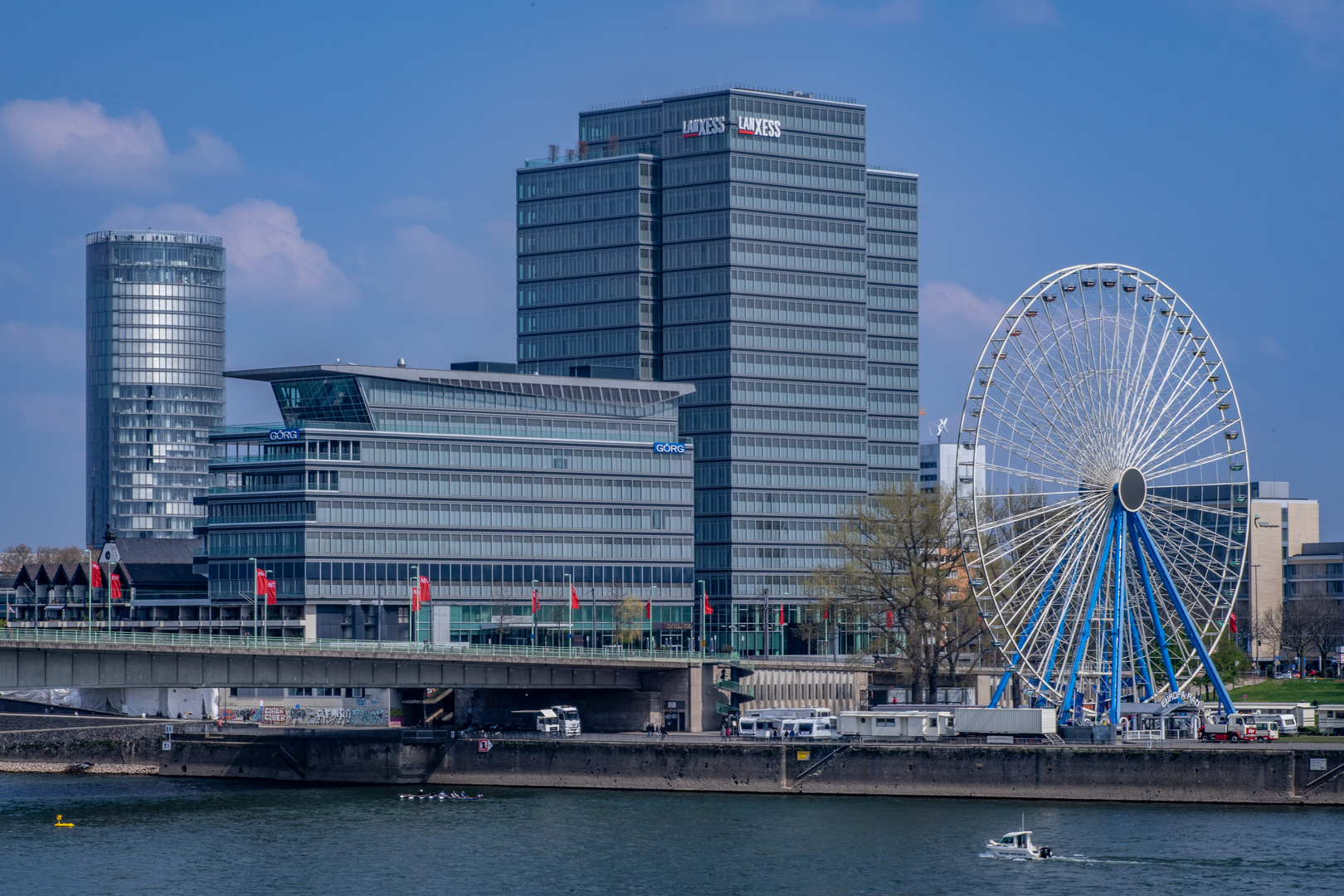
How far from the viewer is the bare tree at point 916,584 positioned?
171 metres

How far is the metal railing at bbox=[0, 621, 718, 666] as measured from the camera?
130625mm

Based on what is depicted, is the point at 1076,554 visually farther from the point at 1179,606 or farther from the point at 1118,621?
the point at 1179,606

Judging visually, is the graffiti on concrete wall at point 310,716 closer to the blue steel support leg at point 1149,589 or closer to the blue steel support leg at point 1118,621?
the blue steel support leg at point 1118,621

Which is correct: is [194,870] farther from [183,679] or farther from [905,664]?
[905,664]

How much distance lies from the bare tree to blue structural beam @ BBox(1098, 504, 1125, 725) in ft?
68.3

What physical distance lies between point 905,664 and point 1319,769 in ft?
187

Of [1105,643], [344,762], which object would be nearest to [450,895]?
[344,762]

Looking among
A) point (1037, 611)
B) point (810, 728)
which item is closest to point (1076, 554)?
point (1037, 611)

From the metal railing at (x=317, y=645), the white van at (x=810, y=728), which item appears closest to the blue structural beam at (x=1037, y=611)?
the white van at (x=810, y=728)

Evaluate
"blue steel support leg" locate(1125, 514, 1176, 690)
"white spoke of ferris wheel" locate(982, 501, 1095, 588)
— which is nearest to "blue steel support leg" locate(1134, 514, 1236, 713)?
"blue steel support leg" locate(1125, 514, 1176, 690)

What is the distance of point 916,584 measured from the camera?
170125mm

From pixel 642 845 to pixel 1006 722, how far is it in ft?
111

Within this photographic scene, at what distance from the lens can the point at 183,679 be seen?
5384 inches

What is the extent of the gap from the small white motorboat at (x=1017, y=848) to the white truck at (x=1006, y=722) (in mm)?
26890
